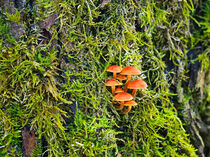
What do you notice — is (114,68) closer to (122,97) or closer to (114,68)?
(114,68)

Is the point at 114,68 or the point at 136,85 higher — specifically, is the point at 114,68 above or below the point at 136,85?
above

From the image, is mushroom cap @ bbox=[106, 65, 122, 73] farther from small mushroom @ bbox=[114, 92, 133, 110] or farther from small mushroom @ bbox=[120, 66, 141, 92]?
small mushroom @ bbox=[114, 92, 133, 110]

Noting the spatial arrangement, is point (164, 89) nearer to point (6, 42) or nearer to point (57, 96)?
point (57, 96)

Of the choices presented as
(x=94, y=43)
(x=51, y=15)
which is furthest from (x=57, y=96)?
(x=51, y=15)

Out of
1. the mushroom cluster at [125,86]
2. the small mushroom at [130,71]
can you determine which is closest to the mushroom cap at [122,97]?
the mushroom cluster at [125,86]

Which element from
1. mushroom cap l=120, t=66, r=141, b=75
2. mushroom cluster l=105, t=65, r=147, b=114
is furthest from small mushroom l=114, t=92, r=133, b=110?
mushroom cap l=120, t=66, r=141, b=75

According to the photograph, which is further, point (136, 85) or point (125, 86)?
point (125, 86)

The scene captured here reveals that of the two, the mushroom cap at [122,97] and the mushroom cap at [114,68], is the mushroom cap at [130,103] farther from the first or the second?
the mushroom cap at [114,68]

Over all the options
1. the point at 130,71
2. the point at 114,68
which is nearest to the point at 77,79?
the point at 114,68
